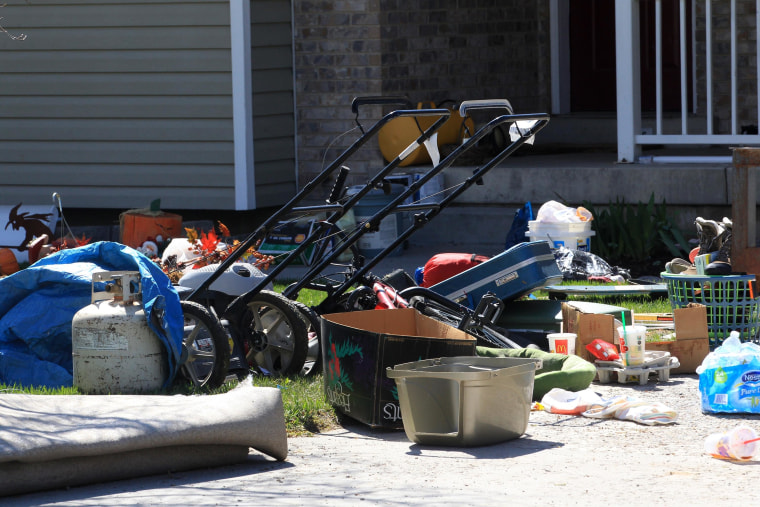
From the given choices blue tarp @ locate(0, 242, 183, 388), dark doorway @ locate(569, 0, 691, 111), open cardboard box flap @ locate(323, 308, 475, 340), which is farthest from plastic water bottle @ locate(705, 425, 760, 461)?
dark doorway @ locate(569, 0, 691, 111)

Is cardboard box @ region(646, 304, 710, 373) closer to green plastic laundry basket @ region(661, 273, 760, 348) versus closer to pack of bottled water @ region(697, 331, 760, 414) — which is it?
green plastic laundry basket @ region(661, 273, 760, 348)

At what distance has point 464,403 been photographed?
17.4 feet

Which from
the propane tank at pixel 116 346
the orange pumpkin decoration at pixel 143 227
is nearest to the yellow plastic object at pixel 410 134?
the orange pumpkin decoration at pixel 143 227

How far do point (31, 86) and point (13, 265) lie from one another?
302 centimetres

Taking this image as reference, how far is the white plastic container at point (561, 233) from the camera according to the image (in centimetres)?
973

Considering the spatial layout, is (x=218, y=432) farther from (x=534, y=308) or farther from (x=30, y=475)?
(x=534, y=308)

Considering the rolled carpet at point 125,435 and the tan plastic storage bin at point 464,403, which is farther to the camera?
the tan plastic storage bin at point 464,403

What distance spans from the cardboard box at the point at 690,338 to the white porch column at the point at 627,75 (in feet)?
13.8

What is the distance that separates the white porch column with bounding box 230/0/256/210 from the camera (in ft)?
38.9

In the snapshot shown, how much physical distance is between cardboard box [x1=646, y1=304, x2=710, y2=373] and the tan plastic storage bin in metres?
1.69

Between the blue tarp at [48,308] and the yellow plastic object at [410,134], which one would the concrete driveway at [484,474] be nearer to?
the blue tarp at [48,308]

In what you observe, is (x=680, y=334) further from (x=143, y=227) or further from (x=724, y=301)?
(x=143, y=227)

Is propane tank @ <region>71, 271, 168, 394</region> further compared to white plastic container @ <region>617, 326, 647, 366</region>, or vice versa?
white plastic container @ <region>617, 326, 647, 366</region>

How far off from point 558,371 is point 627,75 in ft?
16.7
